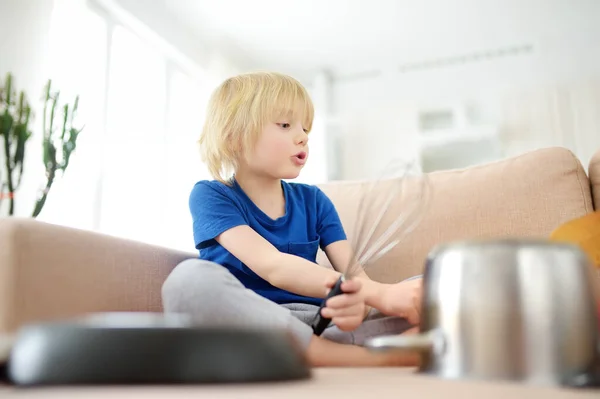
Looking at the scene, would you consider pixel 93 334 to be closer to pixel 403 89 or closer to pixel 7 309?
pixel 7 309

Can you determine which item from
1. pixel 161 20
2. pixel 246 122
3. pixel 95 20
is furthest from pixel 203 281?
pixel 161 20

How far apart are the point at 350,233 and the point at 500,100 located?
3240mm

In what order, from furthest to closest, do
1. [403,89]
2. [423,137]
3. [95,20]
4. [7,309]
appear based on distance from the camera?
[403,89], [423,137], [95,20], [7,309]

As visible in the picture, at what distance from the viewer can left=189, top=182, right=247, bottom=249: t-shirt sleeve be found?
2.81ft

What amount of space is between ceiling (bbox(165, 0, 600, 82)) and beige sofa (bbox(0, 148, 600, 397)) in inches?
104

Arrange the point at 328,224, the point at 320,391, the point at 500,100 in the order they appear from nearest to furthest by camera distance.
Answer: the point at 320,391, the point at 328,224, the point at 500,100

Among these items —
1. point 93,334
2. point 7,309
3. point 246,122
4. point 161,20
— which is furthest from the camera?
point 161,20

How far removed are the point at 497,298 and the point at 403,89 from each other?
4162 millimetres

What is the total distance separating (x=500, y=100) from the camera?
12.9ft

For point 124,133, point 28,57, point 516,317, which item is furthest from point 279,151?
point 124,133

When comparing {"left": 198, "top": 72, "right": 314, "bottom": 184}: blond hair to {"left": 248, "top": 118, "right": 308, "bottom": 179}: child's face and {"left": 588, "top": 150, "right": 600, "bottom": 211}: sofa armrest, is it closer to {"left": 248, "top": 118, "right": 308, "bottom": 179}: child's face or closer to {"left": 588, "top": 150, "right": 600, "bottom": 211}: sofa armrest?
{"left": 248, "top": 118, "right": 308, "bottom": 179}: child's face

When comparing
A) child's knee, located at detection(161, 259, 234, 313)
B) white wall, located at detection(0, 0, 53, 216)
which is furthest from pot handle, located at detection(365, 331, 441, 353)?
white wall, located at detection(0, 0, 53, 216)

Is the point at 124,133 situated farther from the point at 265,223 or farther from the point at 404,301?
the point at 404,301

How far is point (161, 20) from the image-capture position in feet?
10.9
